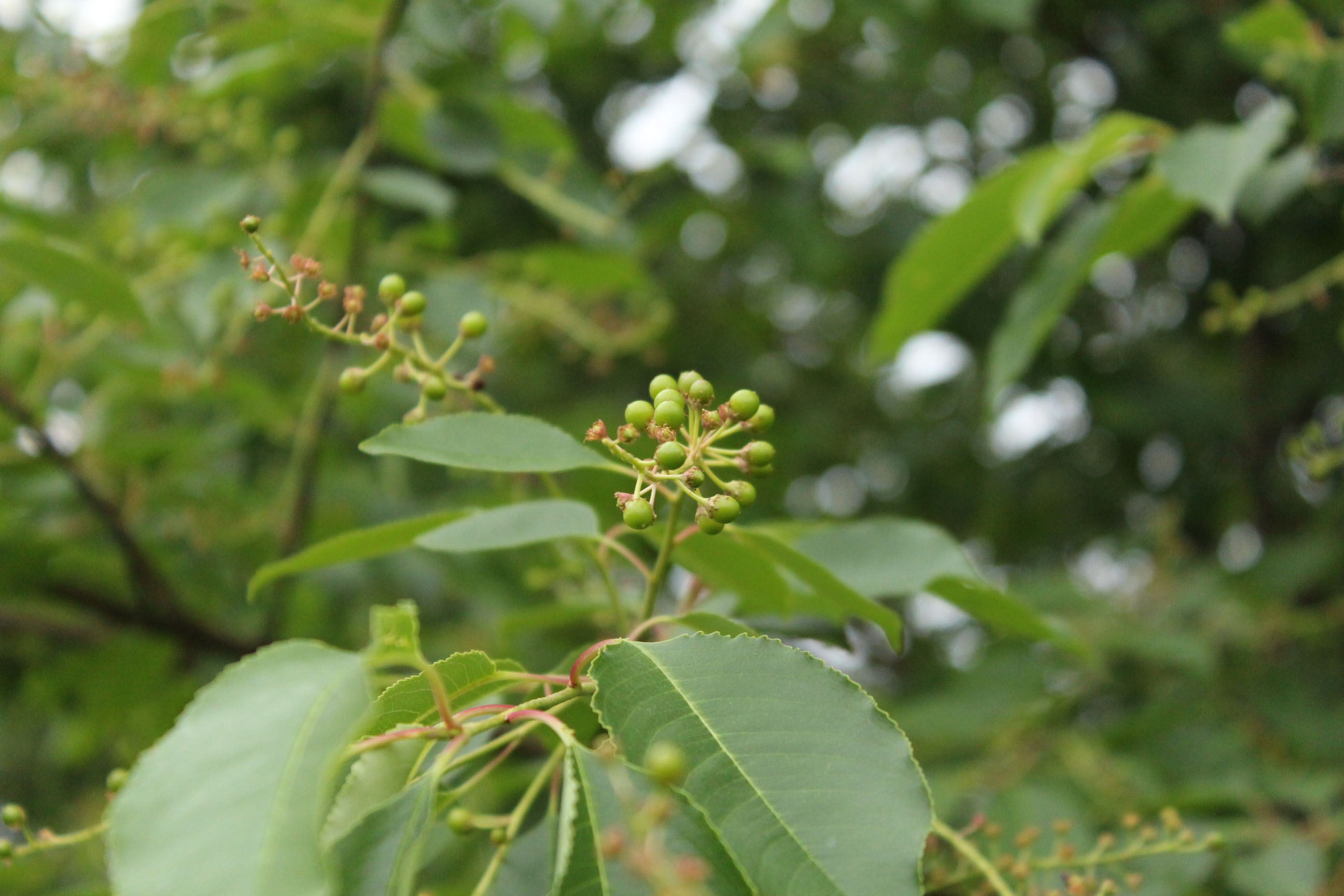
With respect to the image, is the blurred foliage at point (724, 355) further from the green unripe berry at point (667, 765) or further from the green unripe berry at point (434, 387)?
the green unripe berry at point (667, 765)

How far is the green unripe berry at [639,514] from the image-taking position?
0.93 m

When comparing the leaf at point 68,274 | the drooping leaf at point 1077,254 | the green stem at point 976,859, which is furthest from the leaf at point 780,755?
the leaf at point 68,274

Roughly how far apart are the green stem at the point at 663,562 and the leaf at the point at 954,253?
3.34 feet

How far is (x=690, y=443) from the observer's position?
0.98 meters

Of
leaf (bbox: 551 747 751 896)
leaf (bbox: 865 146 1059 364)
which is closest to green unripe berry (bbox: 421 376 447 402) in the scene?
leaf (bbox: 551 747 751 896)

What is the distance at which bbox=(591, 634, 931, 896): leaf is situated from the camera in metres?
0.84

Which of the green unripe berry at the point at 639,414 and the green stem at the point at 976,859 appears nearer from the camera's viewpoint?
the green unripe berry at the point at 639,414

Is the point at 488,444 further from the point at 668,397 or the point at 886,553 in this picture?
the point at 886,553

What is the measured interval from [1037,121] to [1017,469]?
114 centimetres

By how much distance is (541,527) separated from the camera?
119 centimetres

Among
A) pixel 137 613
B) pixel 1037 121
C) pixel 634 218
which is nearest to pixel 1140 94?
pixel 1037 121

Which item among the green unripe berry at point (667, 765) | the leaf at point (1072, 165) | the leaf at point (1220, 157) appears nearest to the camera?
the green unripe berry at point (667, 765)

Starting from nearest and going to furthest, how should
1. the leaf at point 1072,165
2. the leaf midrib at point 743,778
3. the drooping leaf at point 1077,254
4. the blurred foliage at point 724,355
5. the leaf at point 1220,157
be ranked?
the leaf midrib at point 743,778, the leaf at point 1220,157, the leaf at point 1072,165, the drooping leaf at point 1077,254, the blurred foliage at point 724,355

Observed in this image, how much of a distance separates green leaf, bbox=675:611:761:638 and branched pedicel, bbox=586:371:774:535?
0.12 metres
